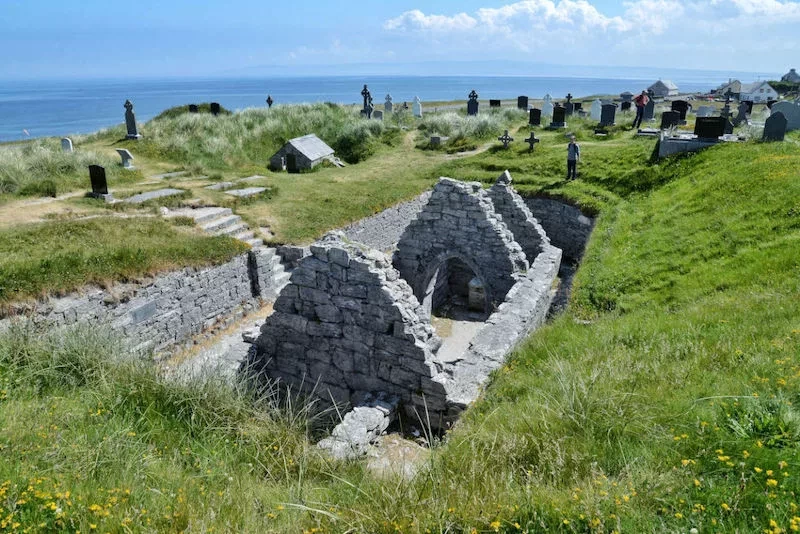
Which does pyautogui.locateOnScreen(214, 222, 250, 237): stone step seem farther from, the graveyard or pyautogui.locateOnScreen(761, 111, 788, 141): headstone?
pyautogui.locateOnScreen(761, 111, 788, 141): headstone

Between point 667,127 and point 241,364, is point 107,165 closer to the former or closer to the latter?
point 241,364

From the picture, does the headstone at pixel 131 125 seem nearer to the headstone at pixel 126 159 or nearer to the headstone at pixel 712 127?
the headstone at pixel 126 159

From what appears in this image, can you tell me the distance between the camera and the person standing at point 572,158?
775 inches

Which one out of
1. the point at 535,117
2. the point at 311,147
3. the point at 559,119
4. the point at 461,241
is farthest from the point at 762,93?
the point at 461,241

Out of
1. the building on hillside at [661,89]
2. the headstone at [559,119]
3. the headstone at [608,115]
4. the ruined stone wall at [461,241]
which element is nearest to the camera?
the ruined stone wall at [461,241]

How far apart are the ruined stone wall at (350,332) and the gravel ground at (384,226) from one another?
29.4ft

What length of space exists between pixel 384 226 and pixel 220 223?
6.46 metres

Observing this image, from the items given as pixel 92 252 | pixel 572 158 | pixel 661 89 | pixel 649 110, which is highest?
→ pixel 661 89

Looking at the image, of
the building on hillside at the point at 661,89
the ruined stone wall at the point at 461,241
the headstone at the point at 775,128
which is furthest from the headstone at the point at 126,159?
the building on hillside at the point at 661,89

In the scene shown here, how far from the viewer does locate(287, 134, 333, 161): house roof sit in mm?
25953

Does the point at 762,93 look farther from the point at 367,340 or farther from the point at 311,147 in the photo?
the point at 367,340

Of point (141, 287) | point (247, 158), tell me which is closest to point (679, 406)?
point (141, 287)

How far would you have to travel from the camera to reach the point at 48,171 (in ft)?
63.2

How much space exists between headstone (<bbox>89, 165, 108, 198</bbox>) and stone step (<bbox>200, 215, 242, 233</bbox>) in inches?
164
